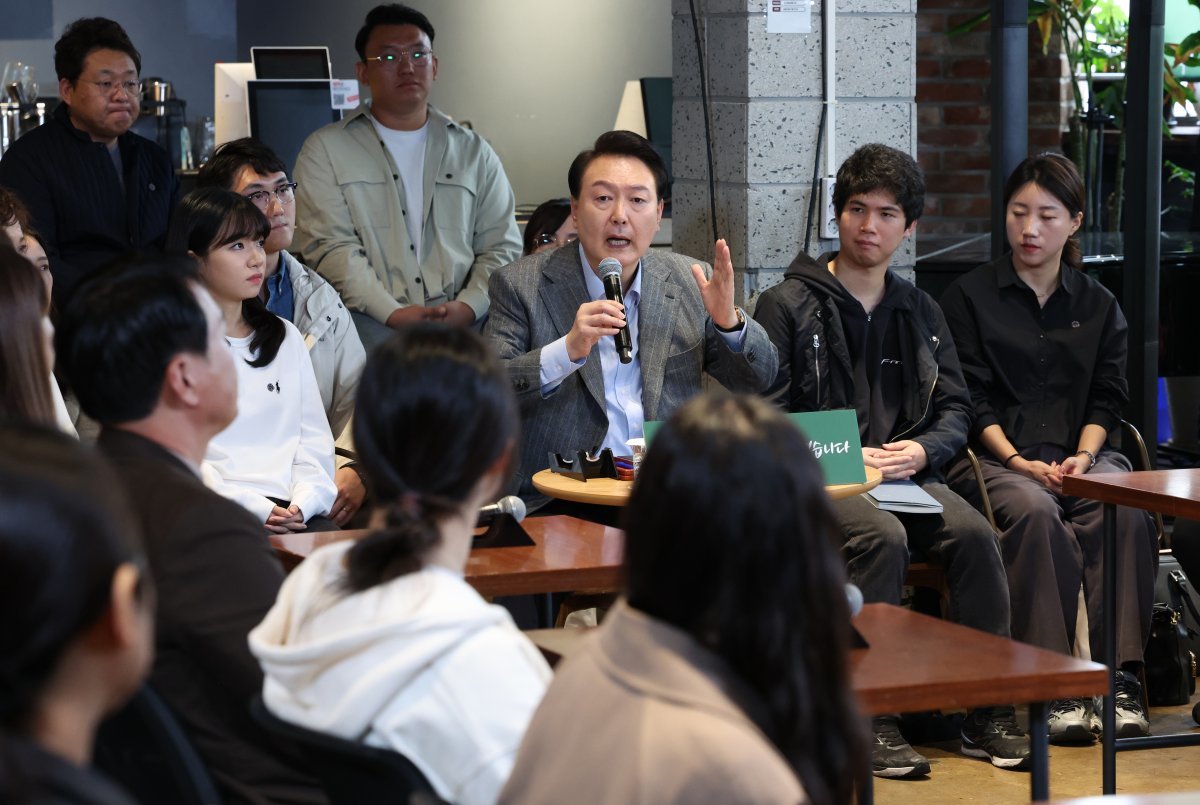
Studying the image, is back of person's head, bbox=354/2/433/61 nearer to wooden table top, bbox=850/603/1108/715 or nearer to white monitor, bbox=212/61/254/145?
white monitor, bbox=212/61/254/145

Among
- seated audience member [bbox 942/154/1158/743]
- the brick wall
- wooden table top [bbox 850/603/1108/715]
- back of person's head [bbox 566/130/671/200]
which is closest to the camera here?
wooden table top [bbox 850/603/1108/715]

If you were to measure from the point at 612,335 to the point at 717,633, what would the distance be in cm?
246

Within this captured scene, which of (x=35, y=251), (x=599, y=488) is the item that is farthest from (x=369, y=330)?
(x=599, y=488)

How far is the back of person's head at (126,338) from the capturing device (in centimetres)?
188

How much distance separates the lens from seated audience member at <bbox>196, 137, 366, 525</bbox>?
3.88 meters

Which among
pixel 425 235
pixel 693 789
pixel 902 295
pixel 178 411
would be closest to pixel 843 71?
pixel 902 295

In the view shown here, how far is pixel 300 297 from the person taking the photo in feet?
12.9

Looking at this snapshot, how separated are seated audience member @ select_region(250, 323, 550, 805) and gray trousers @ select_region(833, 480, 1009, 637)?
6.59 feet

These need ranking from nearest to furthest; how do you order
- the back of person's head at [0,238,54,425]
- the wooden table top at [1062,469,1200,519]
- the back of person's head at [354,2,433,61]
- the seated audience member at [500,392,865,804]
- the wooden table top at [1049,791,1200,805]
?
1. the seated audience member at [500,392,865,804]
2. the wooden table top at [1049,791,1200,805]
3. the back of person's head at [0,238,54,425]
4. the wooden table top at [1062,469,1200,519]
5. the back of person's head at [354,2,433,61]

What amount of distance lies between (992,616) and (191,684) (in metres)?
2.32

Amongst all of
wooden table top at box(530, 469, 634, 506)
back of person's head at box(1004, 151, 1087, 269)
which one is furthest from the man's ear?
back of person's head at box(1004, 151, 1087, 269)

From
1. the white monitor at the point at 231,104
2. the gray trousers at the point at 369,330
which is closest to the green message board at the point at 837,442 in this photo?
the gray trousers at the point at 369,330

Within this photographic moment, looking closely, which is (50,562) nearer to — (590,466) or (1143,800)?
(1143,800)

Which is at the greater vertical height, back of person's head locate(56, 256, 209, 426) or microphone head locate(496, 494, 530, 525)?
back of person's head locate(56, 256, 209, 426)
